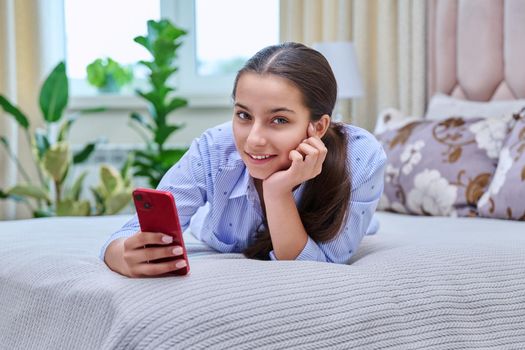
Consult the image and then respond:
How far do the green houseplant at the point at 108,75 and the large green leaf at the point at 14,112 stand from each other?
0.76 meters

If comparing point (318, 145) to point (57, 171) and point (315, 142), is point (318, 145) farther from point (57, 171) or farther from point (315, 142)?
point (57, 171)

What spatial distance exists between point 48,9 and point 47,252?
2633 mm

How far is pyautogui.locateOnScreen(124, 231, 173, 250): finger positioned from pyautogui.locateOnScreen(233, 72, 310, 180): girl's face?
239mm

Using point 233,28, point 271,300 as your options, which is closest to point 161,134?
point 233,28

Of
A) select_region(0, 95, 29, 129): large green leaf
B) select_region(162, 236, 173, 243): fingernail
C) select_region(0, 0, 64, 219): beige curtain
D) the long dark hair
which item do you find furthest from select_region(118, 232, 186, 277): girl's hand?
select_region(0, 0, 64, 219): beige curtain

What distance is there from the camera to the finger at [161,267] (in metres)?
1.41

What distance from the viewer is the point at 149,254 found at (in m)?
1.43

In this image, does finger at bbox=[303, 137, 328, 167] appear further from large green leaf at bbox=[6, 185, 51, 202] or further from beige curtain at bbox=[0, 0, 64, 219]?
beige curtain at bbox=[0, 0, 64, 219]

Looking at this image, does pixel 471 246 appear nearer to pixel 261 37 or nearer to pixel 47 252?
pixel 47 252

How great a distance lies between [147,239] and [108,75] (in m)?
3.33

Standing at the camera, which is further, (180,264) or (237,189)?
(237,189)

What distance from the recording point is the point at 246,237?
183 cm

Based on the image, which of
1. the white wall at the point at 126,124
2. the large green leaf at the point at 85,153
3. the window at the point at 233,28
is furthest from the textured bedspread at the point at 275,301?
the window at the point at 233,28

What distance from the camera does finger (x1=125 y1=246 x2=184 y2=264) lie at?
4.62 feet
